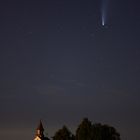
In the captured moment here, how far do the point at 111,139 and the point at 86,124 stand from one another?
6.00 m

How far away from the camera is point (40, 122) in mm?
144500

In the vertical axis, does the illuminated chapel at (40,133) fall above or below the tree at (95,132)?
above

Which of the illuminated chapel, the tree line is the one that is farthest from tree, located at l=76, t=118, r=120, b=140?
the illuminated chapel

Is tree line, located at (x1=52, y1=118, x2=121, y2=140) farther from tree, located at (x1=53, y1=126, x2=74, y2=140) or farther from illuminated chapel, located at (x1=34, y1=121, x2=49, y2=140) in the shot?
illuminated chapel, located at (x1=34, y1=121, x2=49, y2=140)

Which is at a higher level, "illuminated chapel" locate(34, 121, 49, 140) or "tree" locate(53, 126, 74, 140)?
"illuminated chapel" locate(34, 121, 49, 140)

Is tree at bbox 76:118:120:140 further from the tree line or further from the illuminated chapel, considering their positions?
the illuminated chapel

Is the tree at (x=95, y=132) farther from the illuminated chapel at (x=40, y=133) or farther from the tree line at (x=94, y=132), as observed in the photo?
the illuminated chapel at (x=40, y=133)

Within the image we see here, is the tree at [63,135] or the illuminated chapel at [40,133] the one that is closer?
the tree at [63,135]

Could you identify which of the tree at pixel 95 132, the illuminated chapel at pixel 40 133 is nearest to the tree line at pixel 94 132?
the tree at pixel 95 132

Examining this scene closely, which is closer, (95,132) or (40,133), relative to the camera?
(95,132)

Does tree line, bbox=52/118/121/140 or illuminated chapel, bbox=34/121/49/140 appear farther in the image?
illuminated chapel, bbox=34/121/49/140

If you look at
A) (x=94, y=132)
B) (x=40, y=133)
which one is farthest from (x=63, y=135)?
(x=40, y=133)

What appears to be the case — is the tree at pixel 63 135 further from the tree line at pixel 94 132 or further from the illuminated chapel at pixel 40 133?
the illuminated chapel at pixel 40 133

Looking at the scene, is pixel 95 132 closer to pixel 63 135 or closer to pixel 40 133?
pixel 63 135
